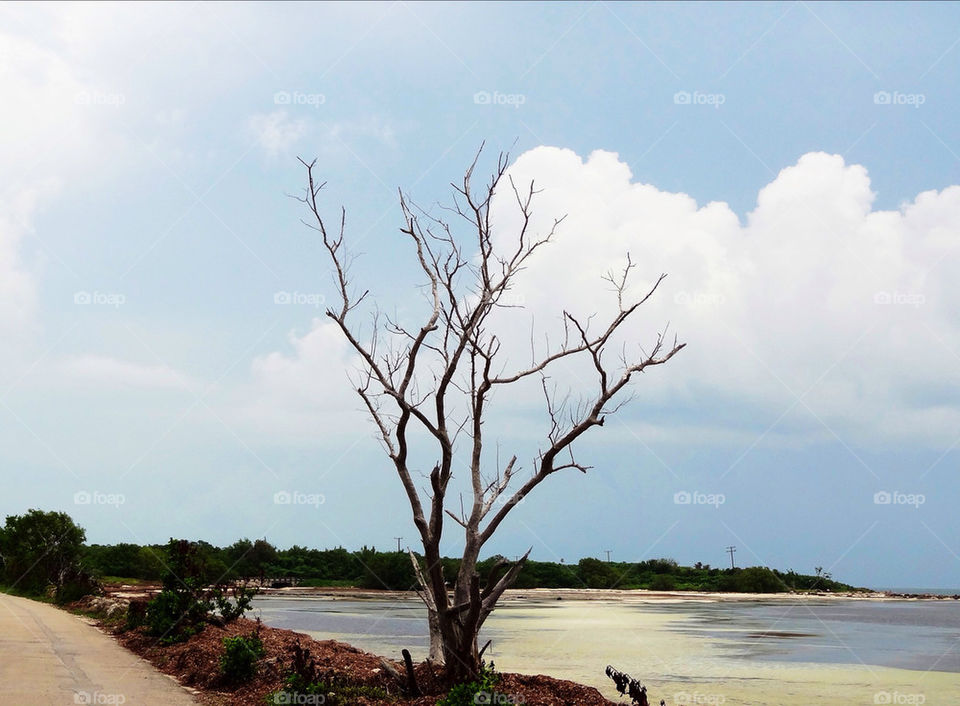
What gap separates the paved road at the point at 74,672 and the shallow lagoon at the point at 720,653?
259 inches

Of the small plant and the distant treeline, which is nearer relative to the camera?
the small plant

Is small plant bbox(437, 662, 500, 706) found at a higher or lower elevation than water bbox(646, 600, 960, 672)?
higher

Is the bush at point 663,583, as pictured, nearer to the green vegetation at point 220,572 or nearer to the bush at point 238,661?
the green vegetation at point 220,572

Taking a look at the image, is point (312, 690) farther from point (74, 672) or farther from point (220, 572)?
point (220, 572)

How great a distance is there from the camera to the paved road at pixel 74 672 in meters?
10.8

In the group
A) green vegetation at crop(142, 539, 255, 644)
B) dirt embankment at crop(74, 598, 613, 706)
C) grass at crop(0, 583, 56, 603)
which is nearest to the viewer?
dirt embankment at crop(74, 598, 613, 706)

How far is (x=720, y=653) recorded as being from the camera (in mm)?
22453

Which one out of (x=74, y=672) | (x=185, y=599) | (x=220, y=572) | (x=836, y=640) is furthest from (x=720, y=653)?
(x=220, y=572)

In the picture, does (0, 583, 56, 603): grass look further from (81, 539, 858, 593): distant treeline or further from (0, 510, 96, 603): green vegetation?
(81, 539, 858, 593): distant treeline

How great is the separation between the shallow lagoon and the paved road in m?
6.58

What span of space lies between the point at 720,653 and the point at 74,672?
53.3 feet

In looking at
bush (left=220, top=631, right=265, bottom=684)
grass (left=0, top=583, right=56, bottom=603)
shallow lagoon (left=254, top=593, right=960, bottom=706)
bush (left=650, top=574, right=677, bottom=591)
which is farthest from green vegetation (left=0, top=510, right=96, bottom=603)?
bush (left=650, top=574, right=677, bottom=591)

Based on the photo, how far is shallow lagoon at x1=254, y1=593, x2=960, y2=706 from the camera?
1525 centimetres

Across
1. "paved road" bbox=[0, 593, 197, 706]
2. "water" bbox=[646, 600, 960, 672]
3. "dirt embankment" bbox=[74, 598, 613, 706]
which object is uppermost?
"dirt embankment" bbox=[74, 598, 613, 706]
